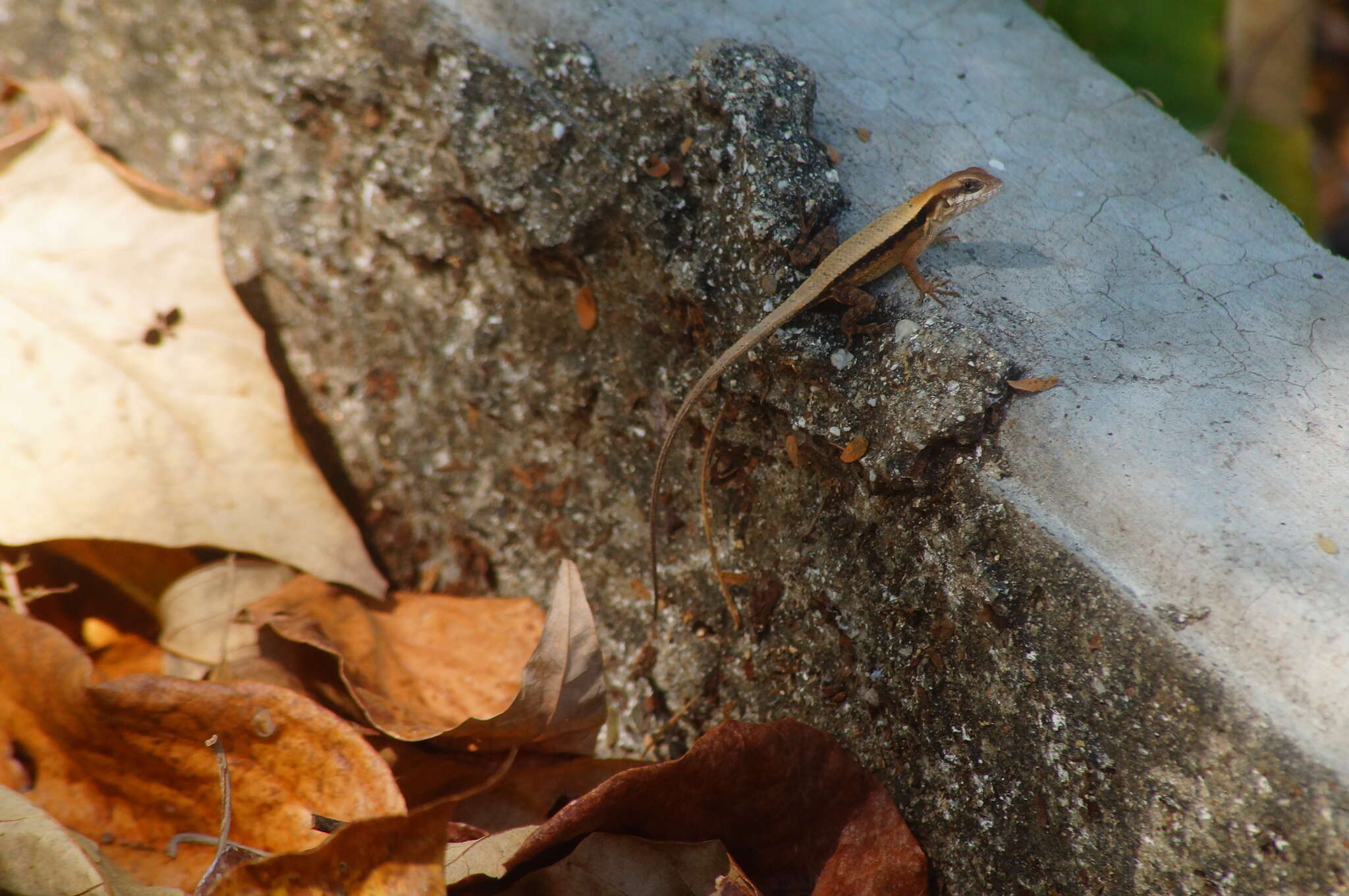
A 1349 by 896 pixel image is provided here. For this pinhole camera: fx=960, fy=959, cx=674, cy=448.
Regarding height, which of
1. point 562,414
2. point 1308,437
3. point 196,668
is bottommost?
point 196,668

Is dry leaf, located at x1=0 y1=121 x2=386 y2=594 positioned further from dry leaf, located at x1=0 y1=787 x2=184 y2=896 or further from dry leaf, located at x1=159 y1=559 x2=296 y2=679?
dry leaf, located at x1=0 y1=787 x2=184 y2=896

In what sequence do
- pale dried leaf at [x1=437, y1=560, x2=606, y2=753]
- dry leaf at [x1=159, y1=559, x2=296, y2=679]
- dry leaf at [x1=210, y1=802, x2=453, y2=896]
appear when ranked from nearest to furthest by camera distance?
dry leaf at [x1=210, y1=802, x2=453, y2=896], pale dried leaf at [x1=437, y1=560, x2=606, y2=753], dry leaf at [x1=159, y1=559, x2=296, y2=679]

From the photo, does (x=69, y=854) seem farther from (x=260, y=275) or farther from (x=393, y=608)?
(x=260, y=275)

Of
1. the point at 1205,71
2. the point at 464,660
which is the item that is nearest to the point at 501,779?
the point at 464,660

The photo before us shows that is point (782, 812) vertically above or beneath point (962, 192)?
beneath

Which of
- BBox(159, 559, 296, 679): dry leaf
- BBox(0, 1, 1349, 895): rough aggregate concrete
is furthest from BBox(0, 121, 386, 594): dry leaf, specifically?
BBox(0, 1, 1349, 895): rough aggregate concrete

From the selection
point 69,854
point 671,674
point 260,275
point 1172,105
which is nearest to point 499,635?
point 671,674

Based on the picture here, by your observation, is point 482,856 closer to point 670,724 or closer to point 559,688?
point 559,688
